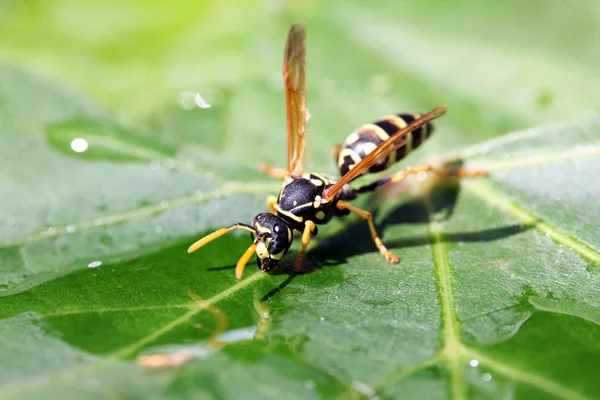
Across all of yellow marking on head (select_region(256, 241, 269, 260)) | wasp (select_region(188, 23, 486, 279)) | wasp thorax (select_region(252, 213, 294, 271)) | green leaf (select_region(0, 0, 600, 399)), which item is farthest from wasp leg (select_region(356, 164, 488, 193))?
yellow marking on head (select_region(256, 241, 269, 260))

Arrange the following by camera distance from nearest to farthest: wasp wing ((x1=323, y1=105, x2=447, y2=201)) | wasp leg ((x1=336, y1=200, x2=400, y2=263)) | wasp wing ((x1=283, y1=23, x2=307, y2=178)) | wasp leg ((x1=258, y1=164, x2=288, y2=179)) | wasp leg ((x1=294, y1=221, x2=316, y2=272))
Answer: wasp leg ((x1=294, y1=221, x2=316, y2=272))
wasp leg ((x1=336, y1=200, x2=400, y2=263))
wasp wing ((x1=323, y1=105, x2=447, y2=201))
wasp wing ((x1=283, y1=23, x2=307, y2=178))
wasp leg ((x1=258, y1=164, x2=288, y2=179))

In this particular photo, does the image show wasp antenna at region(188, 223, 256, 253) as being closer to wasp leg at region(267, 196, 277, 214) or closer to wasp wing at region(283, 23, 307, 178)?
wasp leg at region(267, 196, 277, 214)

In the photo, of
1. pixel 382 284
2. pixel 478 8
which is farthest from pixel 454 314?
pixel 478 8

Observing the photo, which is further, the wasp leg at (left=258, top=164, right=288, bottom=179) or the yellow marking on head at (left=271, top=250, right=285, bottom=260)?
the wasp leg at (left=258, top=164, right=288, bottom=179)

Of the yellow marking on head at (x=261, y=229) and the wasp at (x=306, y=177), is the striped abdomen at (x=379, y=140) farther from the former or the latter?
the yellow marking on head at (x=261, y=229)

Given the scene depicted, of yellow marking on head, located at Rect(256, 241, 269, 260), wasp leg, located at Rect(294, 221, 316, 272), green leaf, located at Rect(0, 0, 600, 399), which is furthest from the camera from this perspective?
wasp leg, located at Rect(294, 221, 316, 272)

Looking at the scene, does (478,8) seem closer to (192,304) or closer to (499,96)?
(499,96)

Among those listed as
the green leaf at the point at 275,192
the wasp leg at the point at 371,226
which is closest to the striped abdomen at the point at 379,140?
the green leaf at the point at 275,192
